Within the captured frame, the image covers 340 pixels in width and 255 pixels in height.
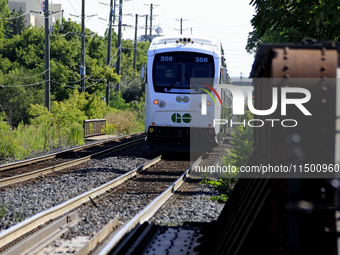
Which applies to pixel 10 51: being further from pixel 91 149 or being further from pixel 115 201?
pixel 115 201

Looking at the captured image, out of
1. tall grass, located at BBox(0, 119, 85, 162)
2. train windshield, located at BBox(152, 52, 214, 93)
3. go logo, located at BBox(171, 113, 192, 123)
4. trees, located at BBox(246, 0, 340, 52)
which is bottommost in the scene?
tall grass, located at BBox(0, 119, 85, 162)

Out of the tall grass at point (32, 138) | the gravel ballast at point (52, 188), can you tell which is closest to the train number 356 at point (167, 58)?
the gravel ballast at point (52, 188)

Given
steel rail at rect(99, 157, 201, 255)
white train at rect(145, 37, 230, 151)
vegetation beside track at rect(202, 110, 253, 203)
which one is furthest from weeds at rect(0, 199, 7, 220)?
white train at rect(145, 37, 230, 151)

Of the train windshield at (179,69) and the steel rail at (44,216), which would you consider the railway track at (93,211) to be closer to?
the steel rail at (44,216)

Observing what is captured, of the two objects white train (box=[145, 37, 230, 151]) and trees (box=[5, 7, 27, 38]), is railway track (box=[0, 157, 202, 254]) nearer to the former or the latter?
white train (box=[145, 37, 230, 151])

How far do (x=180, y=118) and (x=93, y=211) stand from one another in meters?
6.42

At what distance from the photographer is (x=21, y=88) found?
1451 inches

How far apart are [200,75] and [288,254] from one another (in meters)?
10.7

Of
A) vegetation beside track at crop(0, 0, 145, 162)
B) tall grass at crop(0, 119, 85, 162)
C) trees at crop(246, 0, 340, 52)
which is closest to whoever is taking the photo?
trees at crop(246, 0, 340, 52)

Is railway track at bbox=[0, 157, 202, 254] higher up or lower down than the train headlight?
lower down

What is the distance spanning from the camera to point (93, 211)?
22.7 ft

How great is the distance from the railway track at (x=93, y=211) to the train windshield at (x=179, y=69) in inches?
108

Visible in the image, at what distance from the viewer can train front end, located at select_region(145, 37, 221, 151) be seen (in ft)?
41.7

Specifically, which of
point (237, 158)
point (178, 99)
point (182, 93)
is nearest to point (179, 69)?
point (182, 93)
